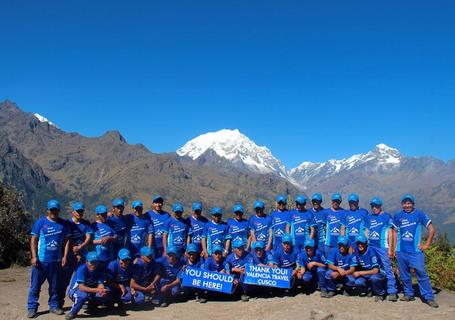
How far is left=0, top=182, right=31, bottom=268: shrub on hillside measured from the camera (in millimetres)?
23000

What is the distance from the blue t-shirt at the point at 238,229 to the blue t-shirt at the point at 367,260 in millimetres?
3687

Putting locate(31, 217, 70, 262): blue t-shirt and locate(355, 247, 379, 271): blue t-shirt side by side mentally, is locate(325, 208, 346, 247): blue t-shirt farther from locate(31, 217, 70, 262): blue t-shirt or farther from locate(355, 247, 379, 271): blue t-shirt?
locate(31, 217, 70, 262): blue t-shirt

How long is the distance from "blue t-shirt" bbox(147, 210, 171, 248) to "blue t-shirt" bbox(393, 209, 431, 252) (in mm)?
7256

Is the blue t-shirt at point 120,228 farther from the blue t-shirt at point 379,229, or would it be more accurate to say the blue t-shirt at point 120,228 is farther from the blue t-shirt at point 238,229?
the blue t-shirt at point 379,229

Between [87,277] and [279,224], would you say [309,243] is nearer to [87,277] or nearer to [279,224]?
[279,224]

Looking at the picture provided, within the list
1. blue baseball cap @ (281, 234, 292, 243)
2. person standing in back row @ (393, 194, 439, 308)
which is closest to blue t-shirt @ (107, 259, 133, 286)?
blue baseball cap @ (281, 234, 292, 243)

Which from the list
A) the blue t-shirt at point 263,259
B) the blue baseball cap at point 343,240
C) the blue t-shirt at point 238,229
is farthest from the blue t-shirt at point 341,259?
the blue t-shirt at point 238,229

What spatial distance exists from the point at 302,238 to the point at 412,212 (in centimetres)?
344

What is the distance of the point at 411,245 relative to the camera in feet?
43.7

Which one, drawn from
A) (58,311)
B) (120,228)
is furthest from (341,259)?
(58,311)

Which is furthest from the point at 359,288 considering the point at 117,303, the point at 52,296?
the point at 52,296

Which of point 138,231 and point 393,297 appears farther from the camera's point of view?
point 138,231

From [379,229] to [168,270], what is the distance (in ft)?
21.4

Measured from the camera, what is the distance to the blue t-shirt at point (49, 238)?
493 inches
